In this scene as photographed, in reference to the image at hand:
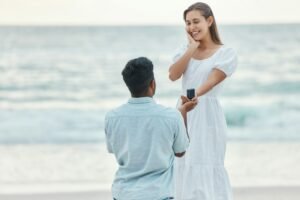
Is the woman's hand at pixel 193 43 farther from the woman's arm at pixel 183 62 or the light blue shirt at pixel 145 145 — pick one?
the light blue shirt at pixel 145 145

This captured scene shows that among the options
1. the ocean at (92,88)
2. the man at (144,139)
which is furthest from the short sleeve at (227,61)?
the ocean at (92,88)

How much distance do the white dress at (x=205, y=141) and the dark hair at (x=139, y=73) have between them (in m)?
0.67

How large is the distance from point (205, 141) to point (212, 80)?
241mm

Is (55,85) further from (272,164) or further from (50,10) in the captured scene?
(272,164)

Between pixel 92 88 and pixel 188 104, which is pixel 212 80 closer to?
pixel 188 104

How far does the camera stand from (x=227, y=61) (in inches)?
120

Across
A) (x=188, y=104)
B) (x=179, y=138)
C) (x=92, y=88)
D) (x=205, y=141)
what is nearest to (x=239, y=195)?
(x=205, y=141)

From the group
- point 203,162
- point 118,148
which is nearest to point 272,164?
point 203,162

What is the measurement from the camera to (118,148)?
2.46 m

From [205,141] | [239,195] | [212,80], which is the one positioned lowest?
[239,195]

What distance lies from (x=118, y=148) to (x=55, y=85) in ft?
44.3

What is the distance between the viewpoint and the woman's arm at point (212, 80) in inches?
119

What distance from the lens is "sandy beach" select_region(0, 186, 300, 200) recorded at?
16.4ft

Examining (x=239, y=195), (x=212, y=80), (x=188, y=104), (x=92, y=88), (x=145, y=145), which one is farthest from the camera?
(x=92, y=88)
